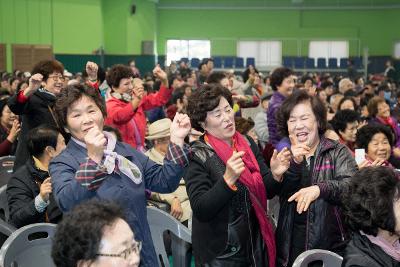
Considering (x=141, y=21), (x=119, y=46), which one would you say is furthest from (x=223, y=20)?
(x=119, y=46)

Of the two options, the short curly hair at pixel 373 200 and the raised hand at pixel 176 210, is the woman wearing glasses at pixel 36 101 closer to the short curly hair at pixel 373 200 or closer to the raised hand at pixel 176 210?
the raised hand at pixel 176 210

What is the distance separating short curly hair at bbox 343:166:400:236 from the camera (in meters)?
2.16

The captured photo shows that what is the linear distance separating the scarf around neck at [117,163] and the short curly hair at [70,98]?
0.11 m

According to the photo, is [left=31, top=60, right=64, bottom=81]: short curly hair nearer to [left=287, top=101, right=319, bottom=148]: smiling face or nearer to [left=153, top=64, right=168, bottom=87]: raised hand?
[left=153, top=64, right=168, bottom=87]: raised hand

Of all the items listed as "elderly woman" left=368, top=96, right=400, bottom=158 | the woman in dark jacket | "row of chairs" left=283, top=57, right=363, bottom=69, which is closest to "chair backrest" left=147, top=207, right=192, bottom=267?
the woman in dark jacket

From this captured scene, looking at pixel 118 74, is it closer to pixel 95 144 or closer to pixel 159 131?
pixel 159 131

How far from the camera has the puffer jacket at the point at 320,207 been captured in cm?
262

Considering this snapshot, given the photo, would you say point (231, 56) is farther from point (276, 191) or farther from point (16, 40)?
point (276, 191)

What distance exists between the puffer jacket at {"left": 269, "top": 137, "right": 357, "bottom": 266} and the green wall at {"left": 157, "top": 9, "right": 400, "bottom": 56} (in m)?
22.0

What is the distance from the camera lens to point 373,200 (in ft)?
7.16

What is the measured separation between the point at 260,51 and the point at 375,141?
2072cm

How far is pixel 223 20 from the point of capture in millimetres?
24703

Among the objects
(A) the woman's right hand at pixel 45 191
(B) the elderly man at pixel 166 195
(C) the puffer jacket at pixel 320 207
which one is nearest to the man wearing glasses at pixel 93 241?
(C) the puffer jacket at pixel 320 207

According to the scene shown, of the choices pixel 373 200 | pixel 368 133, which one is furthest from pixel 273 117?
pixel 373 200
